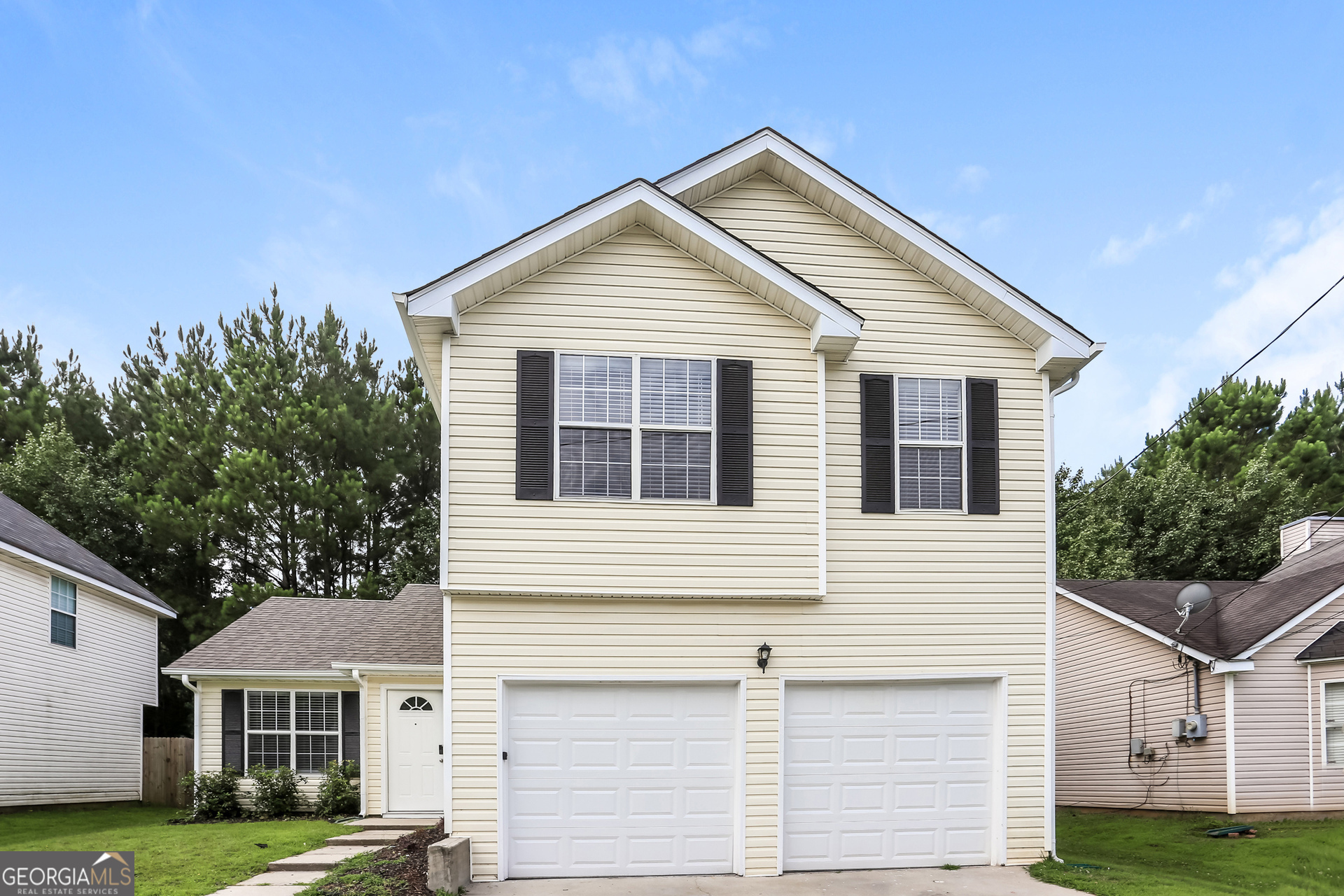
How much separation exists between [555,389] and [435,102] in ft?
53.1

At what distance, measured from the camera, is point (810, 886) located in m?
9.14

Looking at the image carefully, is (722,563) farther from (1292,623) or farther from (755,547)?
(1292,623)

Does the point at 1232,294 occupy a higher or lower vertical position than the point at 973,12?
lower

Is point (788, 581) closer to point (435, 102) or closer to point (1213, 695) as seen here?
point (1213, 695)

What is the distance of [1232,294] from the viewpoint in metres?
29.0

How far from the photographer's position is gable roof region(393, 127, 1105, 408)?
9523 mm

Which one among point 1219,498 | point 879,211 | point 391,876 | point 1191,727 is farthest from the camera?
A: point 1219,498

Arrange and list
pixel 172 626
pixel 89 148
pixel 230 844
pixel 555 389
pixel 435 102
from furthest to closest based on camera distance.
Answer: pixel 172 626 < pixel 89 148 < pixel 435 102 < pixel 230 844 < pixel 555 389

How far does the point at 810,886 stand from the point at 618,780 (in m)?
2.07

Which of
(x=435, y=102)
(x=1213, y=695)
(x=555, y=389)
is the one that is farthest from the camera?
(x=435, y=102)

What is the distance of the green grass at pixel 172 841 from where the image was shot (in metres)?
9.73

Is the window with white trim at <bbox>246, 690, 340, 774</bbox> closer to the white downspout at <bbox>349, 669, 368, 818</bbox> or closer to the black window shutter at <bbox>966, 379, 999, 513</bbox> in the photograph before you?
the white downspout at <bbox>349, 669, 368, 818</bbox>

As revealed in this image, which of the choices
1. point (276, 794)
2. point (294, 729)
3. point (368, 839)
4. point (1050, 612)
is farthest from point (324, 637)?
point (1050, 612)

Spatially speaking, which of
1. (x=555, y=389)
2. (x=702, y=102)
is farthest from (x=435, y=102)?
(x=555, y=389)
